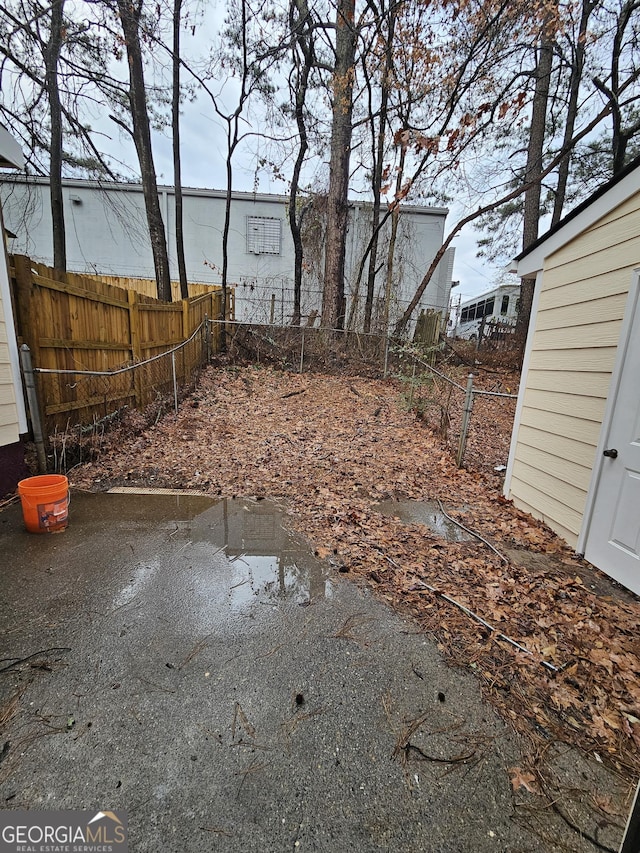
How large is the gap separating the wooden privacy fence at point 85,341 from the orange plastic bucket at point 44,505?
3.63 ft

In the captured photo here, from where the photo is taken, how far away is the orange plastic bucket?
9.33 feet

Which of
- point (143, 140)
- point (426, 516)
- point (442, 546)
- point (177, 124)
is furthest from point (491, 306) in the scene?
point (442, 546)

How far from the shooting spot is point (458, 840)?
1.24 m

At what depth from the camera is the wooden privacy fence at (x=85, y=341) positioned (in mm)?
3557

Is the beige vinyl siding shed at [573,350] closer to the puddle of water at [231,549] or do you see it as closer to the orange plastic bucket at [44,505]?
the puddle of water at [231,549]

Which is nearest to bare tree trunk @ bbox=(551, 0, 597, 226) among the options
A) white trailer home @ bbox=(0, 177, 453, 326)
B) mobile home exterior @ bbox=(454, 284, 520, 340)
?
white trailer home @ bbox=(0, 177, 453, 326)

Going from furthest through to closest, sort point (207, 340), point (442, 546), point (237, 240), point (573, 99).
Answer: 1. point (237, 240)
2. point (573, 99)
3. point (207, 340)
4. point (442, 546)

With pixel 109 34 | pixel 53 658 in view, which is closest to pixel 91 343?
pixel 53 658

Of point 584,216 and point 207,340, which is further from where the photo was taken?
point 207,340

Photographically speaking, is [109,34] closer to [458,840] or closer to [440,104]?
[440,104]

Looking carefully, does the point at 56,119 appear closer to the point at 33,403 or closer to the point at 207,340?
the point at 207,340

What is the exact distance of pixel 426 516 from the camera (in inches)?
145

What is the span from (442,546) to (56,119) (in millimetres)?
11347

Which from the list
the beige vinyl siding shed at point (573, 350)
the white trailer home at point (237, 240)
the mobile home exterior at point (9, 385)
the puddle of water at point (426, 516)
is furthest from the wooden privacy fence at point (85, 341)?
the white trailer home at point (237, 240)
